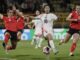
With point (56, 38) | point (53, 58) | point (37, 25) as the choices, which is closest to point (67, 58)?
point (53, 58)

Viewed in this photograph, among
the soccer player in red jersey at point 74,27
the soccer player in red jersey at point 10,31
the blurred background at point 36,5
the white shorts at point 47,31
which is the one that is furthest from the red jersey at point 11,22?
the blurred background at point 36,5

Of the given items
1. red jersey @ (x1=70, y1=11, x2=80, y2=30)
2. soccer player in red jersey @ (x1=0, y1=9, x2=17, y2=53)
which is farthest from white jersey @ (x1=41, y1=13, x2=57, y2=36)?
soccer player in red jersey @ (x1=0, y1=9, x2=17, y2=53)

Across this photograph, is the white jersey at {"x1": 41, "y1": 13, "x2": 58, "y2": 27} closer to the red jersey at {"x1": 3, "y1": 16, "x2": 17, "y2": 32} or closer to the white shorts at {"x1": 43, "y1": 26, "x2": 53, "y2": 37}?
the white shorts at {"x1": 43, "y1": 26, "x2": 53, "y2": 37}

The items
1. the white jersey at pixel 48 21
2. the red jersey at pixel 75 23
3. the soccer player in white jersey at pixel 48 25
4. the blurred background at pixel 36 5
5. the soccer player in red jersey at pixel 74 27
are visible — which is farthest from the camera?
the blurred background at pixel 36 5

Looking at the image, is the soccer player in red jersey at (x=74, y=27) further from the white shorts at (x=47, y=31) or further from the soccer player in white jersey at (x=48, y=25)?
the white shorts at (x=47, y=31)

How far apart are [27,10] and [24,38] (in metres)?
4.78

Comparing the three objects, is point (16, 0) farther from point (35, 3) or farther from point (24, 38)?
point (24, 38)

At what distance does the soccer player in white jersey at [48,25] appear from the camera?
14570mm

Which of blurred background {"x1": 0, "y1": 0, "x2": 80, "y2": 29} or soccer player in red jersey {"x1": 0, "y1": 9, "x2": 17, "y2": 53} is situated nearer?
soccer player in red jersey {"x1": 0, "y1": 9, "x2": 17, "y2": 53}

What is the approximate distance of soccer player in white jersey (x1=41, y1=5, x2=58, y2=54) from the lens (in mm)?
14570

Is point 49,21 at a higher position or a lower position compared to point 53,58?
higher

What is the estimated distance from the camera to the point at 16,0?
1179 inches

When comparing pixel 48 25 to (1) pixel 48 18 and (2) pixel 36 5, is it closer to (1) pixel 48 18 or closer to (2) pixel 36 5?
(1) pixel 48 18

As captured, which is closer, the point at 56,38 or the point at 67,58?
the point at 67,58
